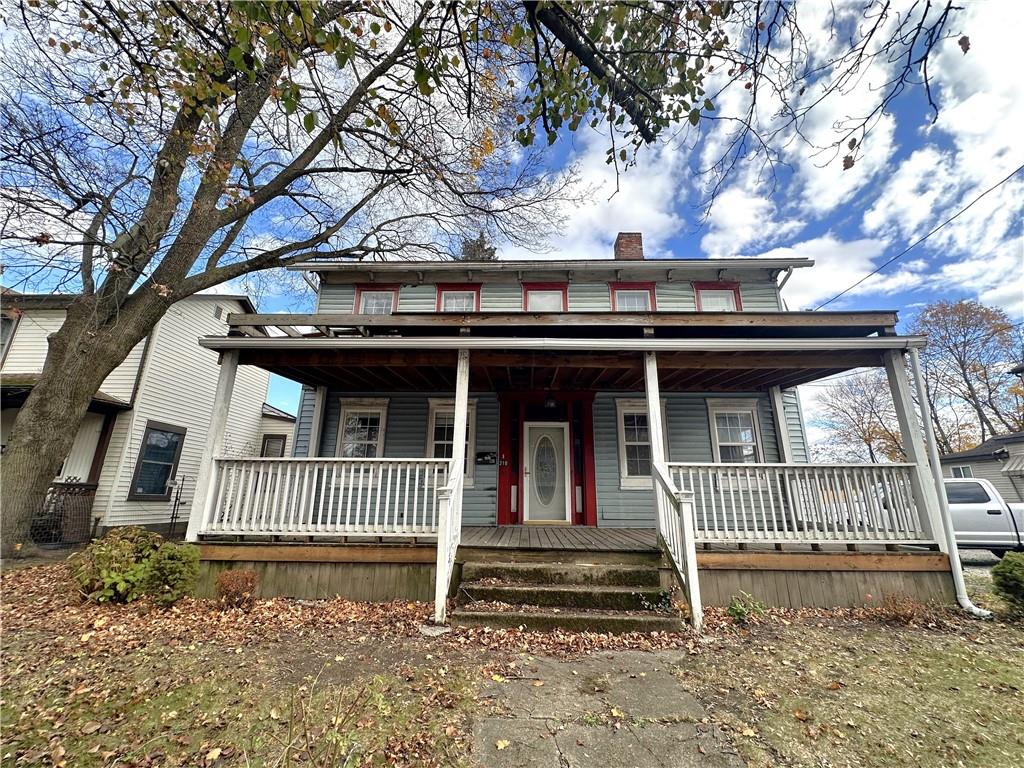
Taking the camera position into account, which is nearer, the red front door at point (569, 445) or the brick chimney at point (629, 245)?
the red front door at point (569, 445)

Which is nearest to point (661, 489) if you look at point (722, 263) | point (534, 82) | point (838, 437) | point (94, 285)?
point (534, 82)

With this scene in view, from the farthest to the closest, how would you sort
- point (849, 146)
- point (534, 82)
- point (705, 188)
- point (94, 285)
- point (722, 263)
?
point (722, 263), point (94, 285), point (534, 82), point (705, 188), point (849, 146)

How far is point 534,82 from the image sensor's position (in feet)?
11.0

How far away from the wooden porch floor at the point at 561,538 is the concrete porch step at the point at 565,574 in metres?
0.27

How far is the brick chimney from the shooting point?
993 centimetres

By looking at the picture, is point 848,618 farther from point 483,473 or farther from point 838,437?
point 838,437

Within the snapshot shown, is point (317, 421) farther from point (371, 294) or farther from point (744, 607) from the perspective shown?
point (744, 607)

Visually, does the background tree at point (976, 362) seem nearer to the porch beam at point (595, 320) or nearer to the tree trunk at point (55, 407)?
the porch beam at point (595, 320)

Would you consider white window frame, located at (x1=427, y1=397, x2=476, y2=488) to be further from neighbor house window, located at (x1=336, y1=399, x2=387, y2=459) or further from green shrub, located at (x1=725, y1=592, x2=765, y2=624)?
green shrub, located at (x1=725, y1=592, x2=765, y2=624)

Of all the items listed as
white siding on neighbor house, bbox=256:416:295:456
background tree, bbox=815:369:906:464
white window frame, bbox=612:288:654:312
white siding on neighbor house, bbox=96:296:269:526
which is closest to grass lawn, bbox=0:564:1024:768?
white siding on neighbor house, bbox=96:296:269:526

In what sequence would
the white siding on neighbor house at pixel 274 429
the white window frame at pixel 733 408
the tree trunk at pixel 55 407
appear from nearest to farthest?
the tree trunk at pixel 55 407
the white window frame at pixel 733 408
the white siding on neighbor house at pixel 274 429

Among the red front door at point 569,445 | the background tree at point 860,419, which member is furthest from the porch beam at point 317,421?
the background tree at point 860,419

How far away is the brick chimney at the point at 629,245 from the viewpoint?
9930mm

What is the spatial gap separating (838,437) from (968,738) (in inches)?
1253
